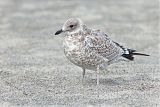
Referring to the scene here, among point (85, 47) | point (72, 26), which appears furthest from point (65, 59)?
point (85, 47)

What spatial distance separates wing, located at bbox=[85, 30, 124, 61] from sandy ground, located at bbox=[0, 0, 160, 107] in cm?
41

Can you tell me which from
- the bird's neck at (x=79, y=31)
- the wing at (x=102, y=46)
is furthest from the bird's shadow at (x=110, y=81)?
the bird's neck at (x=79, y=31)

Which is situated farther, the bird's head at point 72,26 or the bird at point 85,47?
the bird's head at point 72,26

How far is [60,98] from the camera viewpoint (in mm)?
8281

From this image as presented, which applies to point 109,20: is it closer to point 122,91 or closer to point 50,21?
point 50,21

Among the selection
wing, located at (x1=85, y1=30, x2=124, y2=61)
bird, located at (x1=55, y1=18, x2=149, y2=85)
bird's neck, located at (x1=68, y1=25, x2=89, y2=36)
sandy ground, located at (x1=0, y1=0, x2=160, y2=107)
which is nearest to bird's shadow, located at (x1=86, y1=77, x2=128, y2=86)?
Result: sandy ground, located at (x1=0, y1=0, x2=160, y2=107)

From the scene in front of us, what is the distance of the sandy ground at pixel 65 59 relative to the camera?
834 centimetres

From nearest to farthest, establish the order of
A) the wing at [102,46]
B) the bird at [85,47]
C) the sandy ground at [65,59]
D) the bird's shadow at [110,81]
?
the sandy ground at [65,59], the bird at [85,47], the wing at [102,46], the bird's shadow at [110,81]

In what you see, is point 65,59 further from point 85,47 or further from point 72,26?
point 85,47

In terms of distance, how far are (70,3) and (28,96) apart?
1000cm

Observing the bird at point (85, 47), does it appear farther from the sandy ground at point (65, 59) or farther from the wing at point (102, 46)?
the sandy ground at point (65, 59)

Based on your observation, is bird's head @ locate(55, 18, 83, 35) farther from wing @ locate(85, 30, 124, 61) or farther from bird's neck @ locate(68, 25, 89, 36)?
wing @ locate(85, 30, 124, 61)

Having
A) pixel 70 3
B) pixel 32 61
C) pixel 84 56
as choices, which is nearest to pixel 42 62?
pixel 32 61

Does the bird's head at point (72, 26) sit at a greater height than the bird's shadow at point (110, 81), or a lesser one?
greater
